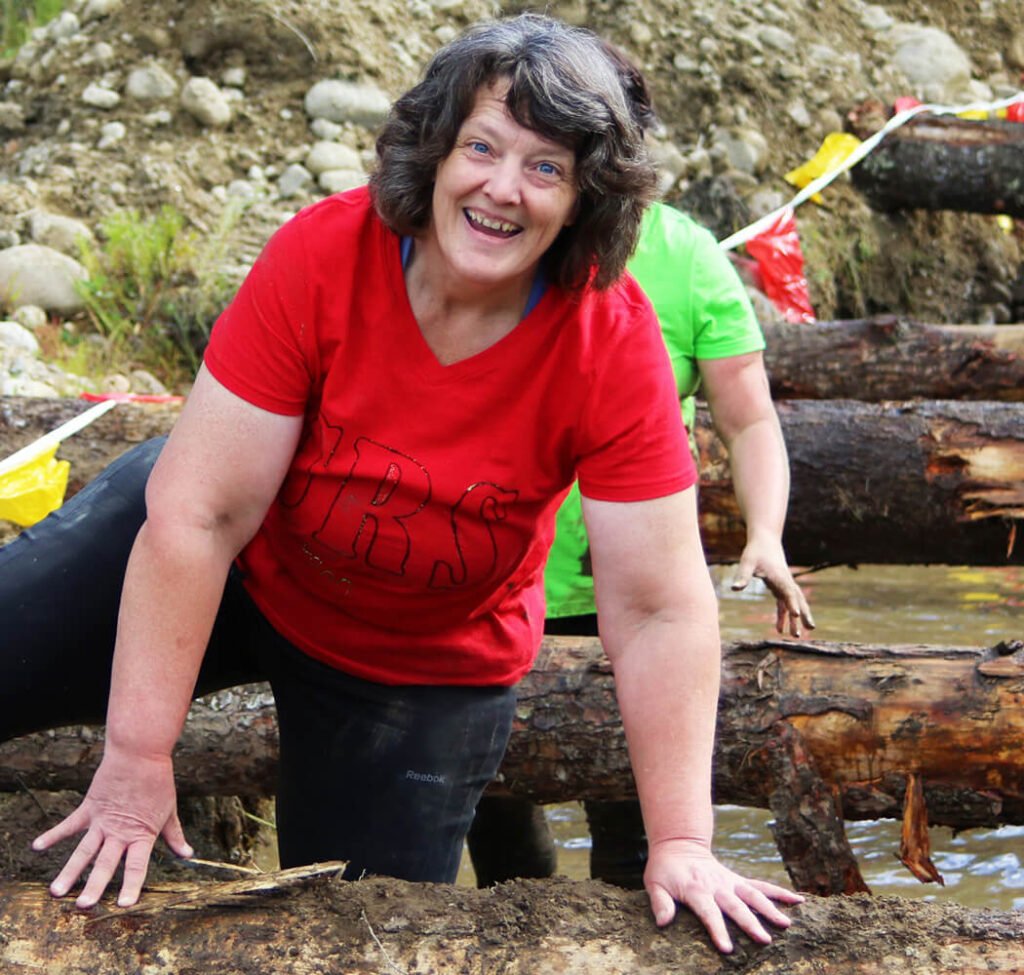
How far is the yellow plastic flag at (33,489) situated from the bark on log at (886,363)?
282 centimetres

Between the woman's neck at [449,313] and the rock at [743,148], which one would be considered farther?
the rock at [743,148]

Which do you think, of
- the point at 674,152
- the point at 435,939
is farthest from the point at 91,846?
the point at 674,152

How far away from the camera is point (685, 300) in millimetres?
2809

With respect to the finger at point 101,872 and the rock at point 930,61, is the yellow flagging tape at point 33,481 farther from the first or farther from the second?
the rock at point 930,61

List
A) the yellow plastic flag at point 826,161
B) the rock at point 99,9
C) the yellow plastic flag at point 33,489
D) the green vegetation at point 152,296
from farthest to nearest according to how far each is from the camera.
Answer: the yellow plastic flag at point 826,161
the rock at point 99,9
the green vegetation at point 152,296
the yellow plastic flag at point 33,489

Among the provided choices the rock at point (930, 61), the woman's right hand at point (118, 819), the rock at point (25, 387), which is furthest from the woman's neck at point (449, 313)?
the rock at point (930, 61)

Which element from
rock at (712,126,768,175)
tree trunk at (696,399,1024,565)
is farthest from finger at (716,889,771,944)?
rock at (712,126,768,175)

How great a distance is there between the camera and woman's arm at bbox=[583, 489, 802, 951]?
191 cm

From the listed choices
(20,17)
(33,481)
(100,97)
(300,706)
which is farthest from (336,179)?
(300,706)

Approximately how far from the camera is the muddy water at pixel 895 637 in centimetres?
367

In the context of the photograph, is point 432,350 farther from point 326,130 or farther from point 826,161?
point 826,161

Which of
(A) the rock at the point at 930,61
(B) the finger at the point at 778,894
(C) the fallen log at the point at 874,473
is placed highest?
(A) the rock at the point at 930,61

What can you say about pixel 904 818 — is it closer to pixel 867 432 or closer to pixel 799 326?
pixel 867 432

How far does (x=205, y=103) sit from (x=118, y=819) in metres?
6.30
